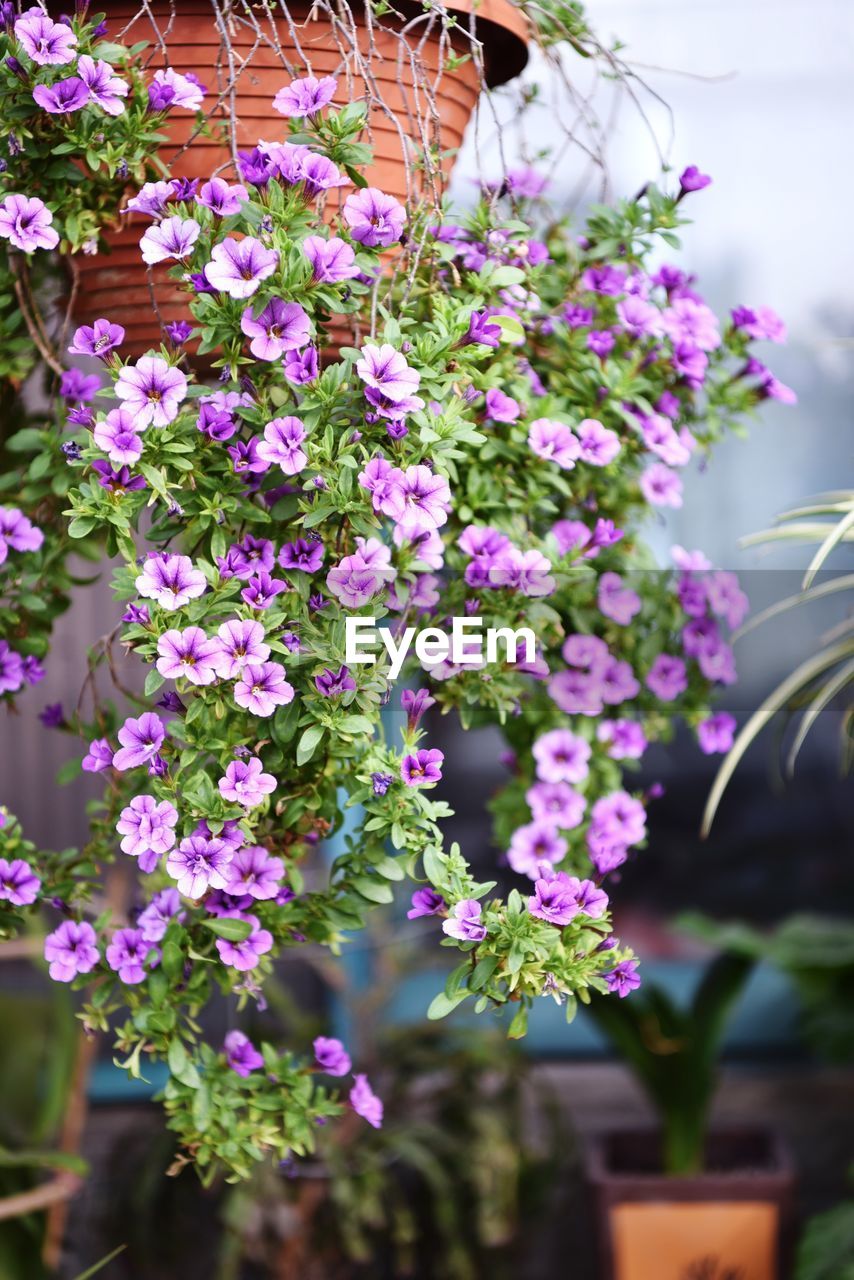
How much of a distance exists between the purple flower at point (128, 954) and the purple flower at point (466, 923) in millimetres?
255

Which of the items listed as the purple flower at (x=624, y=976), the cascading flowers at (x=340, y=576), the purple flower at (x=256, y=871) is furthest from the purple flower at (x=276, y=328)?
the purple flower at (x=624, y=976)

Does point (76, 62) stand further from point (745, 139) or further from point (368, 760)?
point (745, 139)

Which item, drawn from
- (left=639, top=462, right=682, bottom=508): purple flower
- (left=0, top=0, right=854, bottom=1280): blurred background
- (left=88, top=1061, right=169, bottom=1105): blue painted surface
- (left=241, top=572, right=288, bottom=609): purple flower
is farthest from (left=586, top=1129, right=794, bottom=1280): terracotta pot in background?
(left=241, top=572, right=288, bottom=609): purple flower

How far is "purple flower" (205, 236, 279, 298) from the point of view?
814 mm

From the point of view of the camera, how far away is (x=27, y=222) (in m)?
0.90

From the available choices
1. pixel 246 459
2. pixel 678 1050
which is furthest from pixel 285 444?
pixel 678 1050

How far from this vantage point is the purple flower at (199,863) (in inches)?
32.3

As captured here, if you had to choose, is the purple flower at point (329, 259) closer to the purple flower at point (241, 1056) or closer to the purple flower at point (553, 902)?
the purple flower at point (553, 902)

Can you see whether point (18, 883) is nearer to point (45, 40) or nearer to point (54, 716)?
point (54, 716)

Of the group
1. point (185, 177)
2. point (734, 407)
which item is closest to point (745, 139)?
point (734, 407)

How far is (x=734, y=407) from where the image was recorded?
47.4 inches

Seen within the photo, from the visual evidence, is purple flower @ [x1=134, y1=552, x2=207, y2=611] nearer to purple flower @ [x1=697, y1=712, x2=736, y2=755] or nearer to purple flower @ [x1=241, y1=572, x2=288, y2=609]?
purple flower @ [x1=241, y1=572, x2=288, y2=609]

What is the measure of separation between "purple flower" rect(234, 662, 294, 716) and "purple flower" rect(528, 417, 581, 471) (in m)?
0.30

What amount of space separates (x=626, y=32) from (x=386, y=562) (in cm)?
184
